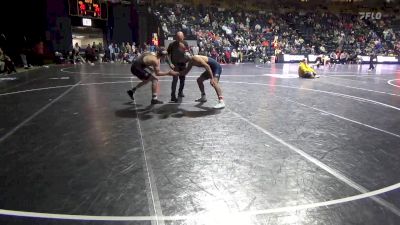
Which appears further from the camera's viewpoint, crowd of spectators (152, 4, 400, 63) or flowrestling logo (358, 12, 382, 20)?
flowrestling logo (358, 12, 382, 20)

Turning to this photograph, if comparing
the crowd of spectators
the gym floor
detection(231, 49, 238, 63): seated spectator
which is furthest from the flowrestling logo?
the gym floor

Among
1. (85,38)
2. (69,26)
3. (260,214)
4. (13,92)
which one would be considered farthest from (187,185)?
(85,38)

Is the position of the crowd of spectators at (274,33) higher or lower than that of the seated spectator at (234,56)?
higher

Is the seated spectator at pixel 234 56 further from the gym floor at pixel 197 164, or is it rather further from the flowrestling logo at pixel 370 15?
the flowrestling logo at pixel 370 15

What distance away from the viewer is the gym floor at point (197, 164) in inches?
89.4

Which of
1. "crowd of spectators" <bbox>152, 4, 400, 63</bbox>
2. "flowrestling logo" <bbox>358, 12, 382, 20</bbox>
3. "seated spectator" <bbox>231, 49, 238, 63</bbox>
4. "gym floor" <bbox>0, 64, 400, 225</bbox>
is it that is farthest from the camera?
"flowrestling logo" <bbox>358, 12, 382, 20</bbox>

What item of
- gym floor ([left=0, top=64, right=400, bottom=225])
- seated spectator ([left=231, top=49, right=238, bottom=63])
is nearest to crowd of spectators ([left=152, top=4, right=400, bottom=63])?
seated spectator ([left=231, top=49, right=238, bottom=63])

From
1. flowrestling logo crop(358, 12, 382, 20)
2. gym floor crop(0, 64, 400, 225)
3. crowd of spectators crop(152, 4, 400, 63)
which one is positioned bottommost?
gym floor crop(0, 64, 400, 225)

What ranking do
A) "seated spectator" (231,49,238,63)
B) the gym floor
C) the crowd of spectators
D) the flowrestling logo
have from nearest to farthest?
Result: 1. the gym floor
2. "seated spectator" (231,49,238,63)
3. the crowd of spectators
4. the flowrestling logo

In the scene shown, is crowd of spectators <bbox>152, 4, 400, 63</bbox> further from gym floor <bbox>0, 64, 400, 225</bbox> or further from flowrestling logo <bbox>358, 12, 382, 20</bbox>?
gym floor <bbox>0, 64, 400, 225</bbox>

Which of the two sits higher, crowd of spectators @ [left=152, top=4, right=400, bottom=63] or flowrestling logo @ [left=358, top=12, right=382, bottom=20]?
flowrestling logo @ [left=358, top=12, right=382, bottom=20]

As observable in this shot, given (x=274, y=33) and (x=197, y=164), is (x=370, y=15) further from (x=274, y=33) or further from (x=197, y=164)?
(x=197, y=164)

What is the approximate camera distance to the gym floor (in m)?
2.27

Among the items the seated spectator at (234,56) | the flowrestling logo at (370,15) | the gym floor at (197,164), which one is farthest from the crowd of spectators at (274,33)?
the gym floor at (197,164)
